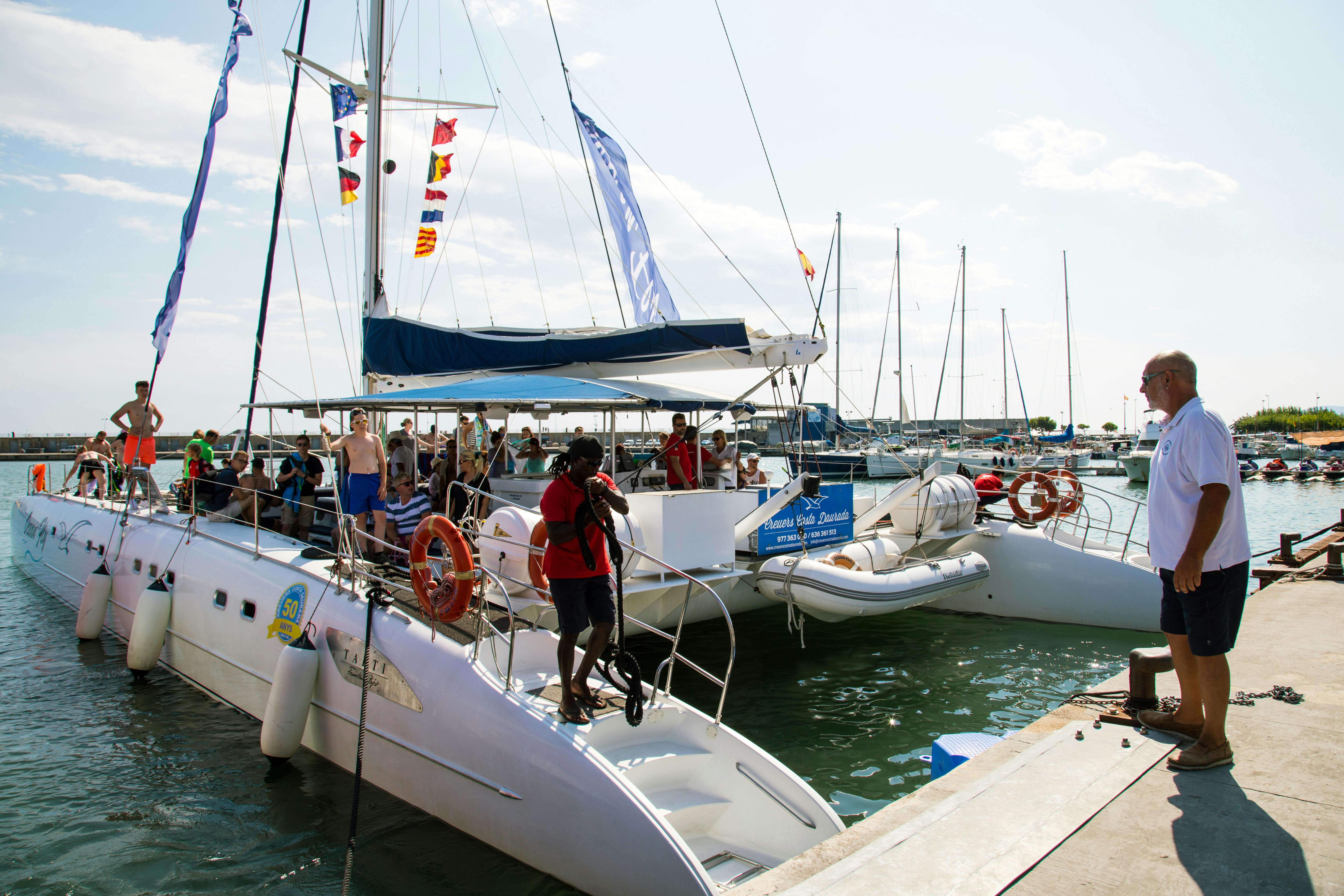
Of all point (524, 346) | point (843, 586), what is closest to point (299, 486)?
point (524, 346)

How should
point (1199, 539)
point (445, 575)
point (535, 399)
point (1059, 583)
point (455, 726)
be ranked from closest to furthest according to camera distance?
1. point (1199, 539)
2. point (455, 726)
3. point (445, 575)
4. point (535, 399)
5. point (1059, 583)

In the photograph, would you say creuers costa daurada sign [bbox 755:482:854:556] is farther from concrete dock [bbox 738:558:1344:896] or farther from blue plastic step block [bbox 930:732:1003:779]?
concrete dock [bbox 738:558:1344:896]

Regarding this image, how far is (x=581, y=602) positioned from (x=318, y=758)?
11.2ft

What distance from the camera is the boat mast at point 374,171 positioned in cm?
1076

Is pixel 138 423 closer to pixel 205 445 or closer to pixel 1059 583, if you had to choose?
pixel 205 445

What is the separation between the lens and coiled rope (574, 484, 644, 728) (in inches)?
167

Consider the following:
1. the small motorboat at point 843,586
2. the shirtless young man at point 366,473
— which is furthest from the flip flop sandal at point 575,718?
the small motorboat at point 843,586

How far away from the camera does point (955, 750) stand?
4.71 m

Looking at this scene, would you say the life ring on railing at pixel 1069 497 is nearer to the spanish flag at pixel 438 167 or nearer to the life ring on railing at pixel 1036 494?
the life ring on railing at pixel 1036 494

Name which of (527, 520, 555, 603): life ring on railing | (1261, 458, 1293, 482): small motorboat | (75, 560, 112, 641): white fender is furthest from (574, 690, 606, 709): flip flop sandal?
(1261, 458, 1293, 482): small motorboat

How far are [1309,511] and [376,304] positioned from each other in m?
34.6

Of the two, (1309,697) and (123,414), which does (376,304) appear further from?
(1309,697)

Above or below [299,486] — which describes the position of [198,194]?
above

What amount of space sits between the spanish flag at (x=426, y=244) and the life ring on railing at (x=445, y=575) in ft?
23.9
